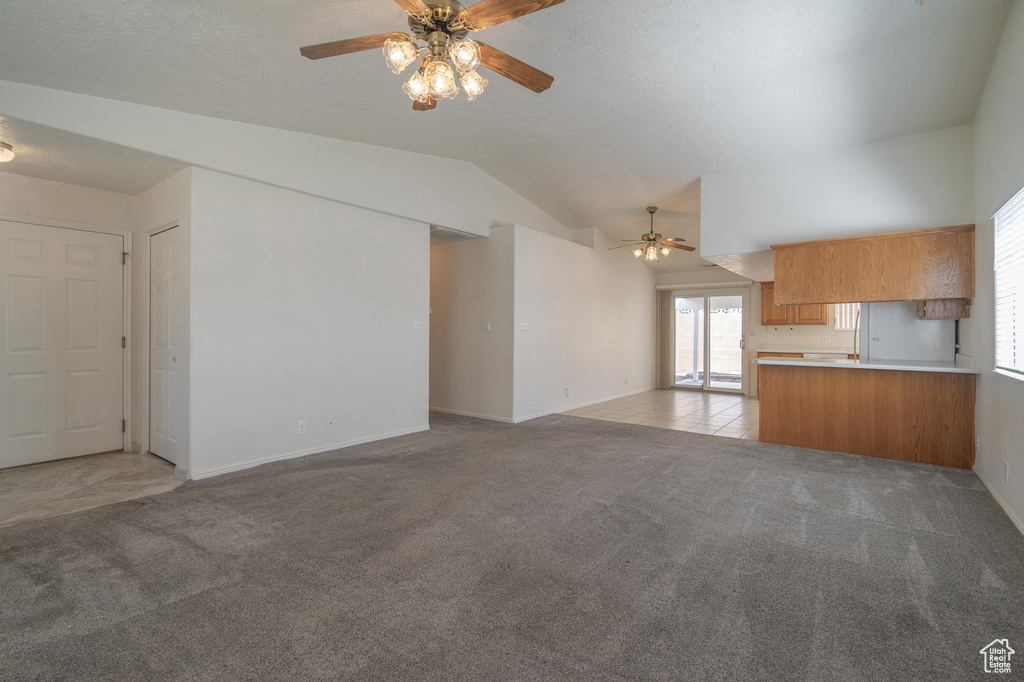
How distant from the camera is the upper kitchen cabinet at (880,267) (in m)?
4.23

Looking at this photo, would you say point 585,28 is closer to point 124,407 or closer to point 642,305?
point 124,407

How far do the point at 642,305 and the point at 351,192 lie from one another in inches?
261

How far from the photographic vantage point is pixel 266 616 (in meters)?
1.94

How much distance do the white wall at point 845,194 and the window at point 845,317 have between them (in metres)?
3.94

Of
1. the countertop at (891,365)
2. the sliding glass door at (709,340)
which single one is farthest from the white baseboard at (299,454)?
the sliding glass door at (709,340)

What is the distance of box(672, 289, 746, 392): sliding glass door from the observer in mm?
9516

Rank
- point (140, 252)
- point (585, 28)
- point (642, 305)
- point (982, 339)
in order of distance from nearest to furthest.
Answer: point (585, 28) → point (982, 339) → point (140, 252) → point (642, 305)

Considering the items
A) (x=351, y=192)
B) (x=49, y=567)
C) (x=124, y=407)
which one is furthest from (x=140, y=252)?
(x=49, y=567)

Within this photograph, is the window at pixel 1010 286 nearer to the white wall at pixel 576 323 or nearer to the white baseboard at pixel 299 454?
the white wall at pixel 576 323

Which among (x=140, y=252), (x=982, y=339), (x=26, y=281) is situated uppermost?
(x=140, y=252)

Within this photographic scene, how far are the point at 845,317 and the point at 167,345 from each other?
9.50m

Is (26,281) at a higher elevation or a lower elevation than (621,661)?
higher

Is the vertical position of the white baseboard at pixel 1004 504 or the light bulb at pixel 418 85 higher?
the light bulb at pixel 418 85

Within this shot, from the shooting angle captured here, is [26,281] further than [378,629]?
Yes
